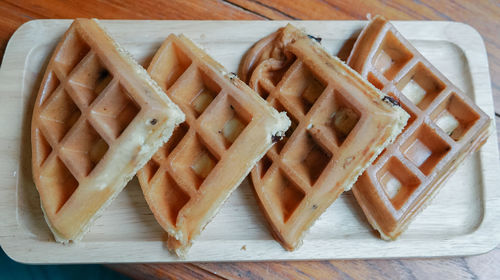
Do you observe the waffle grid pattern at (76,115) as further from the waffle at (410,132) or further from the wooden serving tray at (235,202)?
the waffle at (410,132)

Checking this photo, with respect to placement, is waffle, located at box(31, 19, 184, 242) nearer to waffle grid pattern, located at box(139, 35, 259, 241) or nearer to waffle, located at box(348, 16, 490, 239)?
waffle grid pattern, located at box(139, 35, 259, 241)

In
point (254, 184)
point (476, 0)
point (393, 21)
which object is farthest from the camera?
point (476, 0)

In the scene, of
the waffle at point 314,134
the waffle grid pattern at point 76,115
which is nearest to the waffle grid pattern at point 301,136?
the waffle at point 314,134

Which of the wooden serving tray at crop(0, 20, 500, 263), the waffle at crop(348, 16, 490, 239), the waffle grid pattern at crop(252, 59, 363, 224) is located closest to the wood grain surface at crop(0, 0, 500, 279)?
the wooden serving tray at crop(0, 20, 500, 263)

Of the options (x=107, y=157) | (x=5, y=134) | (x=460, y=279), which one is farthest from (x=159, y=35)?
(x=460, y=279)

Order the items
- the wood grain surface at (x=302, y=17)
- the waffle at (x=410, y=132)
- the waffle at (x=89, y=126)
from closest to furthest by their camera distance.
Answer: the waffle at (x=89, y=126)
the waffle at (x=410, y=132)
the wood grain surface at (x=302, y=17)

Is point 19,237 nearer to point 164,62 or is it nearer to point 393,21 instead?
point 164,62

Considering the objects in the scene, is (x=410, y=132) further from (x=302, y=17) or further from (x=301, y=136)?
(x=302, y=17)
